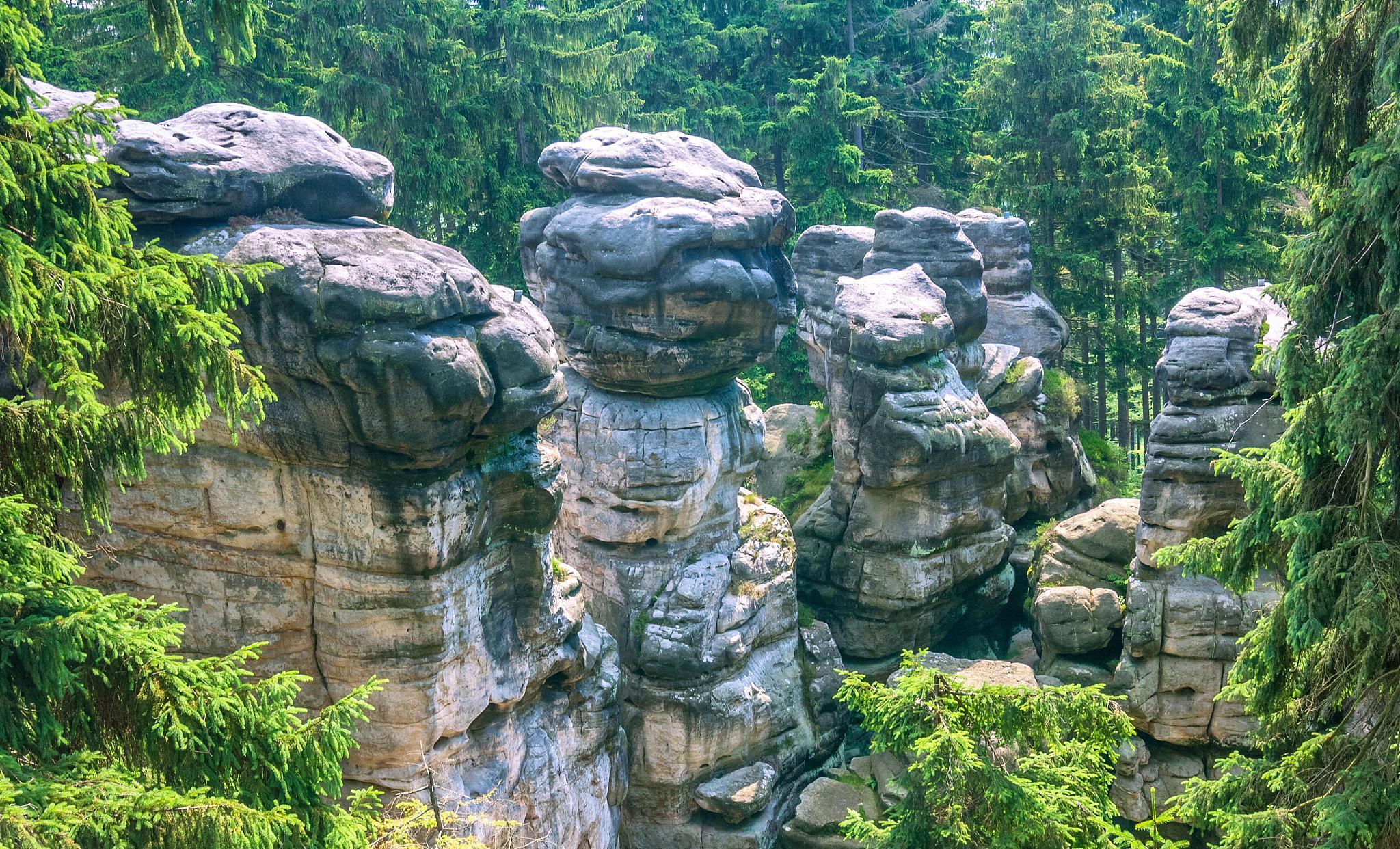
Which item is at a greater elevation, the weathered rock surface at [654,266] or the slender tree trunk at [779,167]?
the weathered rock surface at [654,266]

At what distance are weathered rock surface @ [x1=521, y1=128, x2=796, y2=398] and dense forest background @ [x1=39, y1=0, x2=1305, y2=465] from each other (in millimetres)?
7530

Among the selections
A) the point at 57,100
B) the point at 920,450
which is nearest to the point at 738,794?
the point at 920,450

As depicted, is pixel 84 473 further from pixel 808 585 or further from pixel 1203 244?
pixel 1203 244

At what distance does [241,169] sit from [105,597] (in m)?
6.62

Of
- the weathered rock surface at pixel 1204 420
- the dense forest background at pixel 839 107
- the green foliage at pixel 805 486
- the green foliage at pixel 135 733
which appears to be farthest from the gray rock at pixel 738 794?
the dense forest background at pixel 839 107

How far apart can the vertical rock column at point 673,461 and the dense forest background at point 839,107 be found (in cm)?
733

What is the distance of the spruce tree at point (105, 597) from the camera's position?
20.0 ft

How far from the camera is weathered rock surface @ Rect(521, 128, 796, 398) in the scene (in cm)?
1720

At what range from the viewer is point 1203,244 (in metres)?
26.7

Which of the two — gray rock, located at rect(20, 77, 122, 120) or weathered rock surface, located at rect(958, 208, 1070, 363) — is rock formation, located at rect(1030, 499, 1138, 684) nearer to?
weathered rock surface, located at rect(958, 208, 1070, 363)

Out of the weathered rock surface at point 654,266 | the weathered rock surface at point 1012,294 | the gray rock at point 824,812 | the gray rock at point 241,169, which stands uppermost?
the gray rock at point 241,169

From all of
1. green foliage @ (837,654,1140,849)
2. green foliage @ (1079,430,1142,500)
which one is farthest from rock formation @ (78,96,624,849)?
green foliage @ (1079,430,1142,500)

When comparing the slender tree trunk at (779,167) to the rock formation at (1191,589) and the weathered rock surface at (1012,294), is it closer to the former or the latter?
the weathered rock surface at (1012,294)

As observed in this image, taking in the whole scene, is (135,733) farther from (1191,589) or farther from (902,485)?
(1191,589)
